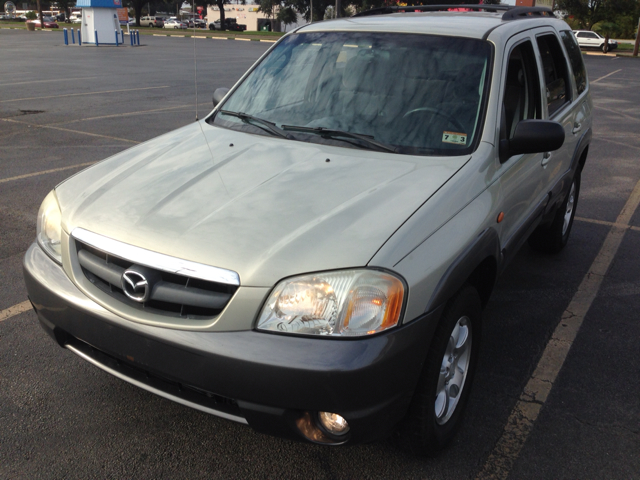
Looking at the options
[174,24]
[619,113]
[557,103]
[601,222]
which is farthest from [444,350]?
[174,24]

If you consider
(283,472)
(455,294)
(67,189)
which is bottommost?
(283,472)

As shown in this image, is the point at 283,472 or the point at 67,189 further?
the point at 67,189

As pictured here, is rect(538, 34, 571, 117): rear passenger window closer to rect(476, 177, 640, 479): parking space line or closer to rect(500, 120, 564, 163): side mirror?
rect(500, 120, 564, 163): side mirror

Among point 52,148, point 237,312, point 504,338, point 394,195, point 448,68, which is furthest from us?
point 52,148

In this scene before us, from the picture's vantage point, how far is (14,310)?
12.7ft

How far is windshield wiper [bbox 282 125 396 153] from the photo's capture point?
9.91ft

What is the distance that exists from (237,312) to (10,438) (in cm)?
138

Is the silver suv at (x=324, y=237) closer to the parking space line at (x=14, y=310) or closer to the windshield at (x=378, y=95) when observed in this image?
the windshield at (x=378, y=95)

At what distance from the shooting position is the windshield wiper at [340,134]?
3.02 meters

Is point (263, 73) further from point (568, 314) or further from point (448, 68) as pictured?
point (568, 314)

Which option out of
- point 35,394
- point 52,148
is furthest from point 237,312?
point 52,148

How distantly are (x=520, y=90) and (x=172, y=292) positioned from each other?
243 centimetres

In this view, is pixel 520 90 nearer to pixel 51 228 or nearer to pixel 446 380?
pixel 446 380

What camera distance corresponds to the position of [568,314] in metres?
4.09
